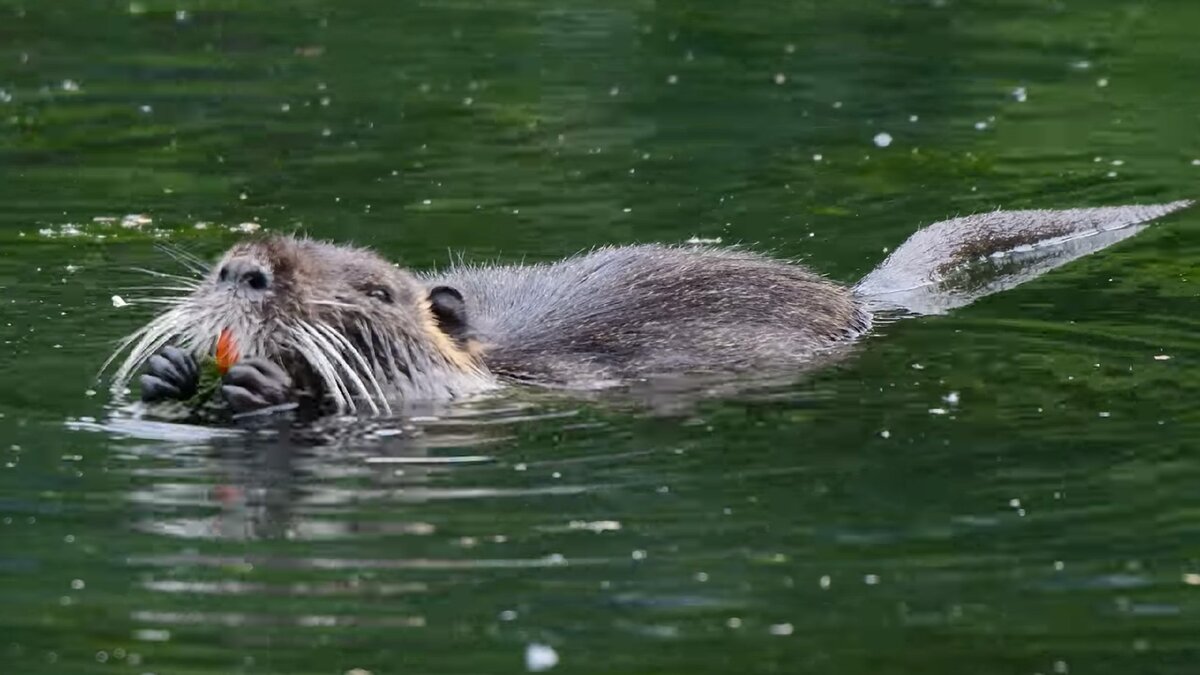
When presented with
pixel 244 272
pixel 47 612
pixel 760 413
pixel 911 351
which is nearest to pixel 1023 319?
pixel 911 351

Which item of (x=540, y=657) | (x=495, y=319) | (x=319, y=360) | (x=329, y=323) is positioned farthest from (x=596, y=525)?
(x=495, y=319)

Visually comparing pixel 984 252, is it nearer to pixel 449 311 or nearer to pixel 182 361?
pixel 449 311

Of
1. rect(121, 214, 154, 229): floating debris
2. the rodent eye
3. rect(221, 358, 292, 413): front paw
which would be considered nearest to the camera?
rect(221, 358, 292, 413): front paw

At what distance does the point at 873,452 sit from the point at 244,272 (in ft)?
6.71

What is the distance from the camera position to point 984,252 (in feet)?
31.7

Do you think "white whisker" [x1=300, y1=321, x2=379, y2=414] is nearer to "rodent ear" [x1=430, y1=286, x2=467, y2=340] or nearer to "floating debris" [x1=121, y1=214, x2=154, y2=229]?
"rodent ear" [x1=430, y1=286, x2=467, y2=340]

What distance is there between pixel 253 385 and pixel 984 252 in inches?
143

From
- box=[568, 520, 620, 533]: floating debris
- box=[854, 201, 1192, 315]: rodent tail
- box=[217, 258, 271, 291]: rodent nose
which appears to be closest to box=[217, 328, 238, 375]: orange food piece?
box=[217, 258, 271, 291]: rodent nose

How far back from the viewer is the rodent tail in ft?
30.1

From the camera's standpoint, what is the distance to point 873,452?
22.0ft

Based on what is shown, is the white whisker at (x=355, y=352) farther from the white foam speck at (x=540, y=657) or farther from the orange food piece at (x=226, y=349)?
the white foam speck at (x=540, y=657)

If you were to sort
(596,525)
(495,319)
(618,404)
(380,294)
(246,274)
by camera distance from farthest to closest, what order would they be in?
(495,319) < (380,294) < (618,404) < (246,274) < (596,525)

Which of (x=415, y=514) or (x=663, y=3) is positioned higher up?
(x=663, y=3)

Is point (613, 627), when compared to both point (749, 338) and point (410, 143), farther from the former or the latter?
point (410, 143)
